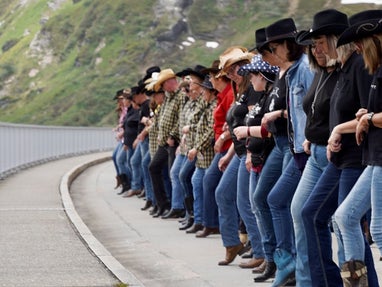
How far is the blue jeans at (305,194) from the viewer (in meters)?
7.77

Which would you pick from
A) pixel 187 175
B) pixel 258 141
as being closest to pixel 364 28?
pixel 258 141

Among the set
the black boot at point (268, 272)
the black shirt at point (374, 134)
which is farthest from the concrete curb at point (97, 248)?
the black shirt at point (374, 134)

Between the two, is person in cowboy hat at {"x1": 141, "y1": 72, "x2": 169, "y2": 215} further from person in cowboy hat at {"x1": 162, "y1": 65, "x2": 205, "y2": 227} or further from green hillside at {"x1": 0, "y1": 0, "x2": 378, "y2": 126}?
green hillside at {"x1": 0, "y1": 0, "x2": 378, "y2": 126}

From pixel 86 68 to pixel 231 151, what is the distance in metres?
101

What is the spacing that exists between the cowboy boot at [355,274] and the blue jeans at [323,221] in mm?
508

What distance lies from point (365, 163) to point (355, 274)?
2.18 ft

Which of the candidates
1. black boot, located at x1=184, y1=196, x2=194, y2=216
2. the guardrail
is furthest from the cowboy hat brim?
the guardrail

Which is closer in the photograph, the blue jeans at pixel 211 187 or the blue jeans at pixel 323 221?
the blue jeans at pixel 323 221

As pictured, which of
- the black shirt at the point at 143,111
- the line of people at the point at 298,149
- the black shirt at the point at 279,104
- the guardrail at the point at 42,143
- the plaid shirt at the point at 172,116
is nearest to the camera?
the line of people at the point at 298,149

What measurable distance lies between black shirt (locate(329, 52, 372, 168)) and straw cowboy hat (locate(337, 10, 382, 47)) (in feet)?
1.02

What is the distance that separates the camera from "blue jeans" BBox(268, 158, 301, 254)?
28.3ft

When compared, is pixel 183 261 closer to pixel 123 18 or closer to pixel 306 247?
pixel 306 247

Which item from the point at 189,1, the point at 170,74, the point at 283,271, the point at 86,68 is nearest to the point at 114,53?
the point at 86,68

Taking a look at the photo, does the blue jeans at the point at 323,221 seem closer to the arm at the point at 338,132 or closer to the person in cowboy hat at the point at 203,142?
the arm at the point at 338,132
